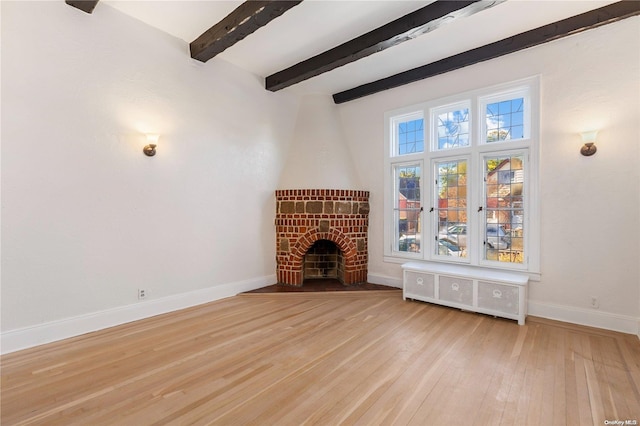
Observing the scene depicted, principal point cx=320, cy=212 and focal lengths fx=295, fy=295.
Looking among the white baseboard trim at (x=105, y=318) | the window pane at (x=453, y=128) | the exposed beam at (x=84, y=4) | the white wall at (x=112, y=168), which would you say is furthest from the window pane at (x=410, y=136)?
the exposed beam at (x=84, y=4)

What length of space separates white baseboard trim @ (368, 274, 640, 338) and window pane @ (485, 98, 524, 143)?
2.00 m

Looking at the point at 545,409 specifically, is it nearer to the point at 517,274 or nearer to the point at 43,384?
the point at 517,274

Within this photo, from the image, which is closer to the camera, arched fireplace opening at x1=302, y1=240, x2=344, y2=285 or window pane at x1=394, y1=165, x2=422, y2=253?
window pane at x1=394, y1=165, x2=422, y2=253

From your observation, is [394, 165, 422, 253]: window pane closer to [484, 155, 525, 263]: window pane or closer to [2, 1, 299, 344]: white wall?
[484, 155, 525, 263]: window pane

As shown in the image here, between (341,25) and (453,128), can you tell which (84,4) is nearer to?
(341,25)

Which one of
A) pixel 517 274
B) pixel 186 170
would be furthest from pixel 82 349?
pixel 517 274

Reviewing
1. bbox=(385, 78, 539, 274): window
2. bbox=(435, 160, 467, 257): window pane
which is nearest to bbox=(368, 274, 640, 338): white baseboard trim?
bbox=(385, 78, 539, 274): window

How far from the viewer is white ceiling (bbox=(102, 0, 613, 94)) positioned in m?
2.95

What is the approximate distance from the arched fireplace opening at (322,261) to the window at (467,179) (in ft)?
3.31

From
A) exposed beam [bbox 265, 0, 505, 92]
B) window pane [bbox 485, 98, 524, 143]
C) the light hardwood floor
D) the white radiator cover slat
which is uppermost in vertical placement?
exposed beam [bbox 265, 0, 505, 92]

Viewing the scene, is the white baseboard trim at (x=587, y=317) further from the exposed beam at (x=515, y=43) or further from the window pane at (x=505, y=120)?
the exposed beam at (x=515, y=43)

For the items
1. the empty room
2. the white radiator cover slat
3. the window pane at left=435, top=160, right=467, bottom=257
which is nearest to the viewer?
the empty room

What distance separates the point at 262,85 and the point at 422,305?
3.93m

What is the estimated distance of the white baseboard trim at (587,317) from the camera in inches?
114
